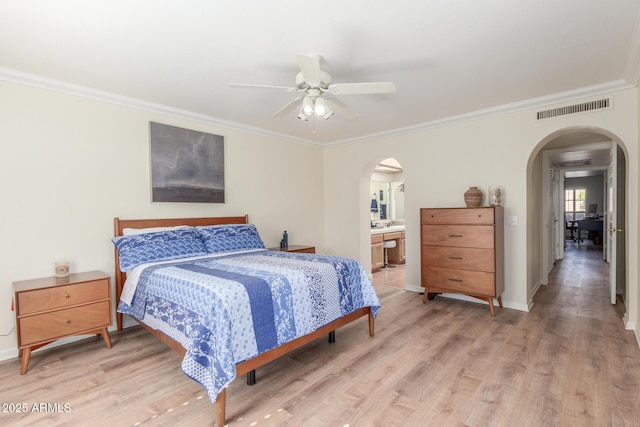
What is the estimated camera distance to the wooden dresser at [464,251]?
12.2 feet

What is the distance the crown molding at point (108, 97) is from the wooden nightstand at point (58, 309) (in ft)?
5.78

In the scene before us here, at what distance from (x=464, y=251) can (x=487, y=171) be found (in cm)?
109

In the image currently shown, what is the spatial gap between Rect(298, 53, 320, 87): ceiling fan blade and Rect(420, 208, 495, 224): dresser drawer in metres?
2.45

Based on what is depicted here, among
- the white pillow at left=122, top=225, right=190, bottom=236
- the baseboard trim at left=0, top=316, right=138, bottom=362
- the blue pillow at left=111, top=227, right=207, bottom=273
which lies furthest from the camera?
the white pillow at left=122, top=225, right=190, bottom=236

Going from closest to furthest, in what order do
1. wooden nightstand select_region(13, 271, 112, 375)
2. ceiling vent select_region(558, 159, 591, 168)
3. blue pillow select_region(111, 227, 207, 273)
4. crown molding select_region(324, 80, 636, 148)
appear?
wooden nightstand select_region(13, 271, 112, 375) < blue pillow select_region(111, 227, 207, 273) < crown molding select_region(324, 80, 636, 148) < ceiling vent select_region(558, 159, 591, 168)

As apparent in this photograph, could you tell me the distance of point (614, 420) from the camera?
1.89 metres

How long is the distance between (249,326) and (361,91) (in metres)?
1.86

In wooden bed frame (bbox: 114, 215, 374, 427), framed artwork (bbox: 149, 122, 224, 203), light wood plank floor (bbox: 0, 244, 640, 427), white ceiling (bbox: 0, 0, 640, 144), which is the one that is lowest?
light wood plank floor (bbox: 0, 244, 640, 427)

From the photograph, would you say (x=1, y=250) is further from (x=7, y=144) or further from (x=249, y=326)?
(x=249, y=326)

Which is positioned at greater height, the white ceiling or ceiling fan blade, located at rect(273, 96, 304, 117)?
the white ceiling

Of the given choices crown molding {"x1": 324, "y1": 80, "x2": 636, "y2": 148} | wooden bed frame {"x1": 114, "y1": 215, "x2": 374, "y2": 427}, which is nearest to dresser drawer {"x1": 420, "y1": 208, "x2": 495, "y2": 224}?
crown molding {"x1": 324, "y1": 80, "x2": 636, "y2": 148}

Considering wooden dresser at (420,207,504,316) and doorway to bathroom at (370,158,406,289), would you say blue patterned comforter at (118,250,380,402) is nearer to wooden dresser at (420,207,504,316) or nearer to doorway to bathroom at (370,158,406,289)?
wooden dresser at (420,207,504,316)

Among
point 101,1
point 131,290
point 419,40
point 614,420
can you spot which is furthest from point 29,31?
point 614,420

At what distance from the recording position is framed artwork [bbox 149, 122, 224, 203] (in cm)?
376
